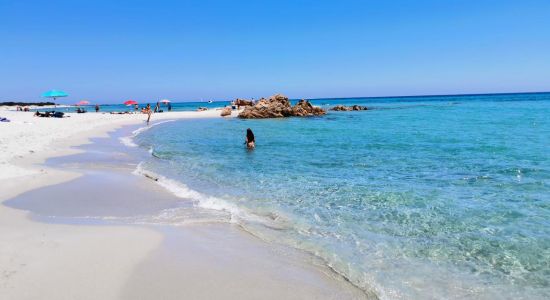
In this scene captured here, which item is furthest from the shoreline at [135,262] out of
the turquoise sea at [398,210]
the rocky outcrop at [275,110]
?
the rocky outcrop at [275,110]

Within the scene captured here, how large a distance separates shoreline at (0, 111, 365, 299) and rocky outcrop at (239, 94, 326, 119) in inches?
1765

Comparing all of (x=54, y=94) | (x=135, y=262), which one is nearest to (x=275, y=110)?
(x=54, y=94)

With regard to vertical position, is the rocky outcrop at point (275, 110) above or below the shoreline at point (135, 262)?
above

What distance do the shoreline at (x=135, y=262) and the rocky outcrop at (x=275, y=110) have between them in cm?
4484

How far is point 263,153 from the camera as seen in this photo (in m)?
20.0

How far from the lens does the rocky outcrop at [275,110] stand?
53000 millimetres

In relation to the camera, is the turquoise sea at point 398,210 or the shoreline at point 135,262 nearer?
the shoreline at point 135,262

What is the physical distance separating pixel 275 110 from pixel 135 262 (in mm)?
47645

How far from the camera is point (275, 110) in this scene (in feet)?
175

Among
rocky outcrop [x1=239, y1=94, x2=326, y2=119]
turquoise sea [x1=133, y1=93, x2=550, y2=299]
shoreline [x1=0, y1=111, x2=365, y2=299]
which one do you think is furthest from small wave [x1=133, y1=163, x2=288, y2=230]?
rocky outcrop [x1=239, y1=94, x2=326, y2=119]

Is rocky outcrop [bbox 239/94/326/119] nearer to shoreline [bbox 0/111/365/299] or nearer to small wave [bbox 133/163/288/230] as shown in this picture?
small wave [bbox 133/163/288/230]

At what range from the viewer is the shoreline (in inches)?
205

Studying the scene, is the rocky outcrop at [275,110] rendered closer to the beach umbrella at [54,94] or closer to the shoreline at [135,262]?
the beach umbrella at [54,94]

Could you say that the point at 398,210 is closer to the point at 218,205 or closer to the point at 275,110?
the point at 218,205
